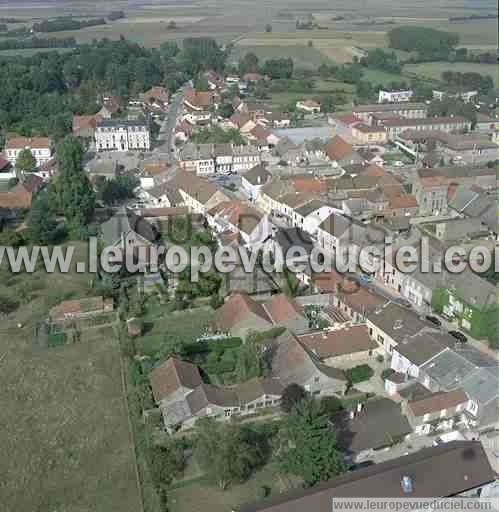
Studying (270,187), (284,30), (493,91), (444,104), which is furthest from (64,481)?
(284,30)

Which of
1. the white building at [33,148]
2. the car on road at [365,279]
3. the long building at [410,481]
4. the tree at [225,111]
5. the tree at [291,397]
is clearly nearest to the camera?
the long building at [410,481]

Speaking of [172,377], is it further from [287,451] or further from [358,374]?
[358,374]

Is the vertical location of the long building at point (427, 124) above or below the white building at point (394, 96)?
below

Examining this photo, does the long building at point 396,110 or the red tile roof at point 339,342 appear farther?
the long building at point 396,110

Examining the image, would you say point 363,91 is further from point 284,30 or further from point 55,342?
point 284,30

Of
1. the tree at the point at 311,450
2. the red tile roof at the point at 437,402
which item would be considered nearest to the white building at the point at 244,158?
the red tile roof at the point at 437,402

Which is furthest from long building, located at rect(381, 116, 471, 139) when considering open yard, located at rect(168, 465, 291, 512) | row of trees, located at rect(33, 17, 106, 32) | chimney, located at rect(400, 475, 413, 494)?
row of trees, located at rect(33, 17, 106, 32)

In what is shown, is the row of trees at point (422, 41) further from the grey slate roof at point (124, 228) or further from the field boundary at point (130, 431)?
the field boundary at point (130, 431)
